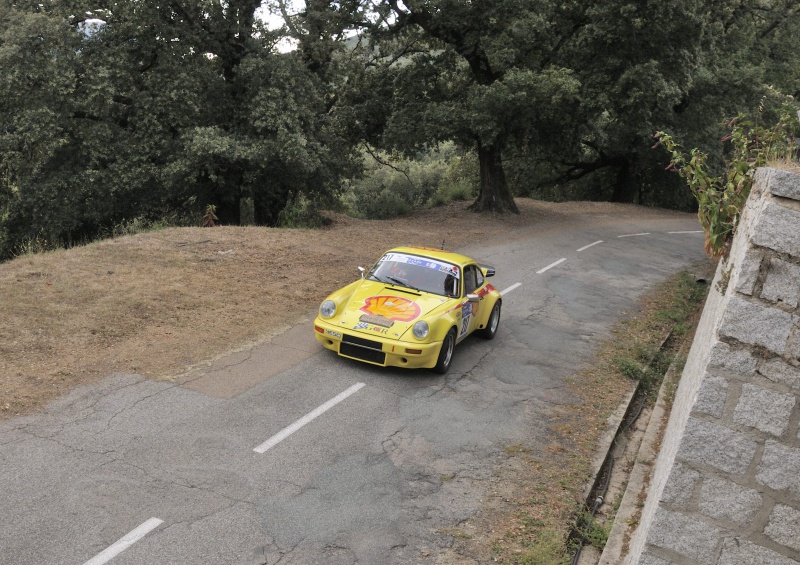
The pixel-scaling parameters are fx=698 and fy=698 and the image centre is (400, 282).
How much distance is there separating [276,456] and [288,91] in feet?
50.9

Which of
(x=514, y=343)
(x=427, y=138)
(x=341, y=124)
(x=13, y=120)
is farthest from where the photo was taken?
(x=341, y=124)

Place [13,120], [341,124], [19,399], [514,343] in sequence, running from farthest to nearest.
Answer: [341,124] → [13,120] → [514,343] → [19,399]

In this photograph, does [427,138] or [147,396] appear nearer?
[147,396]

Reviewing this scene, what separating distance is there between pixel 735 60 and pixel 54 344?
29875mm

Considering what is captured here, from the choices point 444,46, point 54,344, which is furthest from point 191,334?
point 444,46

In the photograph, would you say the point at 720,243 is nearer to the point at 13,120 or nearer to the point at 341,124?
the point at 13,120

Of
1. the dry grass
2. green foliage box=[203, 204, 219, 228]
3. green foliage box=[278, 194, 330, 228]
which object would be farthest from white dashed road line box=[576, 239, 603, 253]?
green foliage box=[203, 204, 219, 228]

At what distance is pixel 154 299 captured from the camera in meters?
11.2

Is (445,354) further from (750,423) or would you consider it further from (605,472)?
(750,423)

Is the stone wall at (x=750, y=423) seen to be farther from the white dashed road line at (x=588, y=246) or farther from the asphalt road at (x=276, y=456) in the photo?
the white dashed road line at (x=588, y=246)

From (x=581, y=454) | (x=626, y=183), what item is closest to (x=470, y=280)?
(x=581, y=454)

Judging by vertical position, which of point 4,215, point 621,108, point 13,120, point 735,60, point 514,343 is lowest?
point 4,215

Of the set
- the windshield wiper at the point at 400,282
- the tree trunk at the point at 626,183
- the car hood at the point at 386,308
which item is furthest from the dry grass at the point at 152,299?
the tree trunk at the point at 626,183

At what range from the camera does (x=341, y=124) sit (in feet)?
83.0
